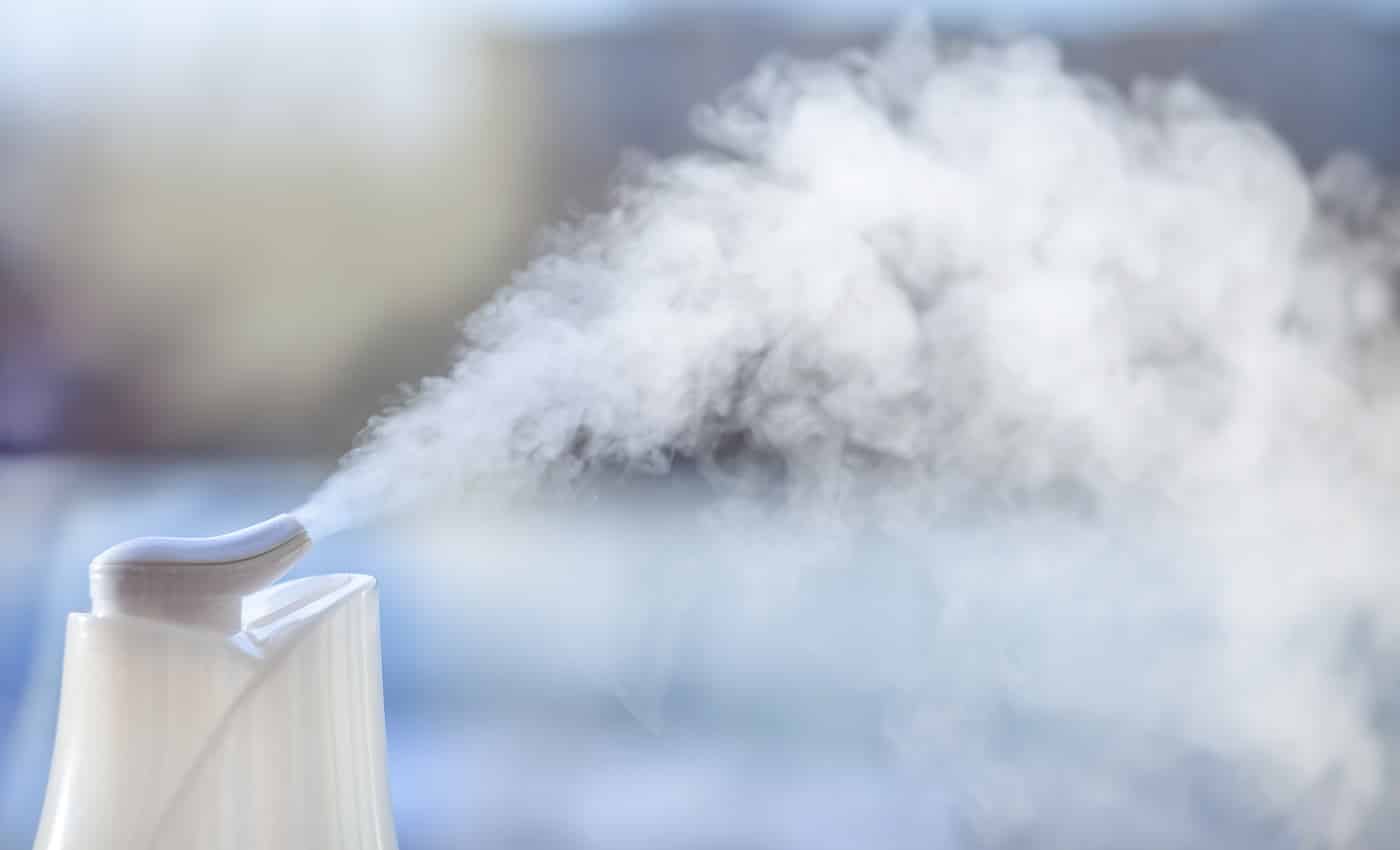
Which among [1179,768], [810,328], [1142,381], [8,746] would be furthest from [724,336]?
[8,746]

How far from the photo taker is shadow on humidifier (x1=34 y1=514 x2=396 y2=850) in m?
1.06

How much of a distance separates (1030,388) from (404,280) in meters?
0.74

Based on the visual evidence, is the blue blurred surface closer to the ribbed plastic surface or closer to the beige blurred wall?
the beige blurred wall

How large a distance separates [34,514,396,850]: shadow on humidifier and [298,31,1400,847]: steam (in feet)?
1.45

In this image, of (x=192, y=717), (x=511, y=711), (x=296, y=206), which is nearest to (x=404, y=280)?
(x=296, y=206)

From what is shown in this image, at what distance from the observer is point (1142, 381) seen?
5.08 ft

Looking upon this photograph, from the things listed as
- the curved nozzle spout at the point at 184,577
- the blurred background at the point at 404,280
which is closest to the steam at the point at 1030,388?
the blurred background at the point at 404,280

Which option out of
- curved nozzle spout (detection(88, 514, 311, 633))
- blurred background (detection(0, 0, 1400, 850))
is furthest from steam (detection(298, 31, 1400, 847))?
curved nozzle spout (detection(88, 514, 311, 633))

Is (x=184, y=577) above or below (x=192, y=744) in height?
above

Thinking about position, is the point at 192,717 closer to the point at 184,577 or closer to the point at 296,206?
the point at 184,577

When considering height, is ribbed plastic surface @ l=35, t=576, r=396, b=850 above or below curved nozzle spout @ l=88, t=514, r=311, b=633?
below

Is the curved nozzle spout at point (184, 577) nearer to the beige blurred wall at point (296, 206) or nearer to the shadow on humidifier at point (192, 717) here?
the shadow on humidifier at point (192, 717)

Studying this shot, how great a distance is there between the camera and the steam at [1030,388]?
5.02 feet

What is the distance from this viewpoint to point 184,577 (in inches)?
42.0
